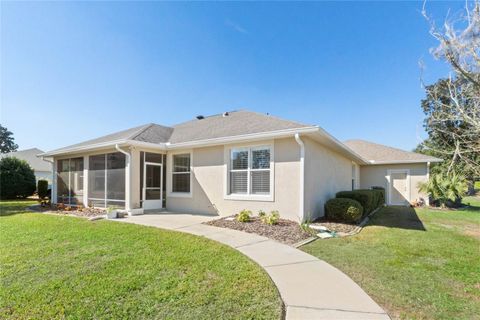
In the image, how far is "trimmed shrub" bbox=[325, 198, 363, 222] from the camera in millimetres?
8547

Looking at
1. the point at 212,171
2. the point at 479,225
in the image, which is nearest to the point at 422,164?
the point at 479,225

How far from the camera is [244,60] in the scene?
13.0 m

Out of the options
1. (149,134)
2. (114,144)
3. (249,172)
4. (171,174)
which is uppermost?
(149,134)

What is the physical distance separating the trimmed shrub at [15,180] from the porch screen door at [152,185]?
1699cm

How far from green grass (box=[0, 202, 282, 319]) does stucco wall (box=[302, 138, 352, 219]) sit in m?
4.42

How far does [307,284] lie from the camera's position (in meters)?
3.71

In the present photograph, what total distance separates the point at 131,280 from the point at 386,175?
1978 cm

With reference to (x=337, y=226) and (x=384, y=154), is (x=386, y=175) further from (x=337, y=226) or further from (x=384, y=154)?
(x=337, y=226)

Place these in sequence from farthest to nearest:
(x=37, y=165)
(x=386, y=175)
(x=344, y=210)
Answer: (x=37, y=165)
(x=386, y=175)
(x=344, y=210)

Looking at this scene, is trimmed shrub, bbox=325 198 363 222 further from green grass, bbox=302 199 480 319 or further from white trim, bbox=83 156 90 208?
white trim, bbox=83 156 90 208

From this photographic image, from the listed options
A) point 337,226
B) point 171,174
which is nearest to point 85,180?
point 171,174

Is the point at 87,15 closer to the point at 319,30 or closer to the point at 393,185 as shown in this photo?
the point at 319,30

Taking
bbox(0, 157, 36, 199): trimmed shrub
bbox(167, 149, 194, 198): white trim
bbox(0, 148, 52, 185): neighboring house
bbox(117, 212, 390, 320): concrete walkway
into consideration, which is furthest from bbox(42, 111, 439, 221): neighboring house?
bbox(0, 148, 52, 185): neighboring house

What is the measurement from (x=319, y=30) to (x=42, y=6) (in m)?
10.6
